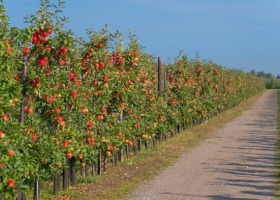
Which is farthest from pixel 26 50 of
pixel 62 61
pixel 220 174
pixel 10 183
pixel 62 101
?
pixel 220 174

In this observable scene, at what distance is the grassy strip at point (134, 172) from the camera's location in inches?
361

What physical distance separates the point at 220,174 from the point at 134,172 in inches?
85.3

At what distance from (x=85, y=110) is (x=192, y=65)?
15.3m

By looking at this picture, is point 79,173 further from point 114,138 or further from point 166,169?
point 166,169

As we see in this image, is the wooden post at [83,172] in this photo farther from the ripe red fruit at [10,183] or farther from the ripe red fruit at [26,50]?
the ripe red fruit at [10,183]

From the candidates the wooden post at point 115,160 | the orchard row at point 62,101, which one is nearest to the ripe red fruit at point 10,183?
the orchard row at point 62,101

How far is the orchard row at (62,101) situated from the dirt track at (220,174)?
164 cm

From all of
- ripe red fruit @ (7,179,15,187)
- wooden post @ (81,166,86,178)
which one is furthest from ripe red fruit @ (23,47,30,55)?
wooden post @ (81,166,86,178)

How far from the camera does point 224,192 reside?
29.6ft

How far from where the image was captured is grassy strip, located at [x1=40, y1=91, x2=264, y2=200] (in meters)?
9.18

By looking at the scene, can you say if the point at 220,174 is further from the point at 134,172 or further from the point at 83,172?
the point at 83,172

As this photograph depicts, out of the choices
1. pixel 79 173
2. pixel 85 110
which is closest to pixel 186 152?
pixel 79 173

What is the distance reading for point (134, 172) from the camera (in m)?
11.3

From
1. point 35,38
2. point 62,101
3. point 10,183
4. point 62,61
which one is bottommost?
point 10,183
